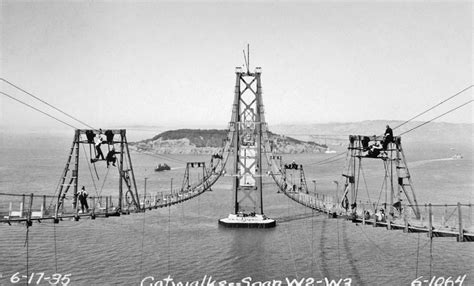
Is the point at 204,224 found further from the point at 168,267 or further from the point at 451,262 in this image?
the point at 451,262

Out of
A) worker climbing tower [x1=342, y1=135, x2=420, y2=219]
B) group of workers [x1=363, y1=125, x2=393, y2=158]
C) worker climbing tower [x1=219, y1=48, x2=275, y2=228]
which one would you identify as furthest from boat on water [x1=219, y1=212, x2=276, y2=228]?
group of workers [x1=363, y1=125, x2=393, y2=158]

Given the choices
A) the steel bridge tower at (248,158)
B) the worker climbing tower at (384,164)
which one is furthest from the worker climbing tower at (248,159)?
the worker climbing tower at (384,164)

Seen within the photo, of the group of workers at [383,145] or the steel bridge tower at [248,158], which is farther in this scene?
the steel bridge tower at [248,158]

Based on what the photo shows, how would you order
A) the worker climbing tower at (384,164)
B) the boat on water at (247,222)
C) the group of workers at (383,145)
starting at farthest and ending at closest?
the boat on water at (247,222)
the worker climbing tower at (384,164)
the group of workers at (383,145)

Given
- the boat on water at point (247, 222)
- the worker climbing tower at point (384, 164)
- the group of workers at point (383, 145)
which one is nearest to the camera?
the group of workers at point (383, 145)

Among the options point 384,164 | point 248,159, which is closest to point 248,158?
point 248,159

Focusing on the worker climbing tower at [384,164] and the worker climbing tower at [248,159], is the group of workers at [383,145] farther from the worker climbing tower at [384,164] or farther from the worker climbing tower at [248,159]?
the worker climbing tower at [248,159]

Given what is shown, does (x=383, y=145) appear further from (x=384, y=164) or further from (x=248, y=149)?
(x=248, y=149)

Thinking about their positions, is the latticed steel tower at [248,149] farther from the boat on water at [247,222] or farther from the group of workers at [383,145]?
the group of workers at [383,145]

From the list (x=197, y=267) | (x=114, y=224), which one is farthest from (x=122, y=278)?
(x=114, y=224)

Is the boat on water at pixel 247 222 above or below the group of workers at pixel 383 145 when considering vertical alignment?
below

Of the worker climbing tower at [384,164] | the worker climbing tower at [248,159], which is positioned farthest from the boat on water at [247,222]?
the worker climbing tower at [384,164]
